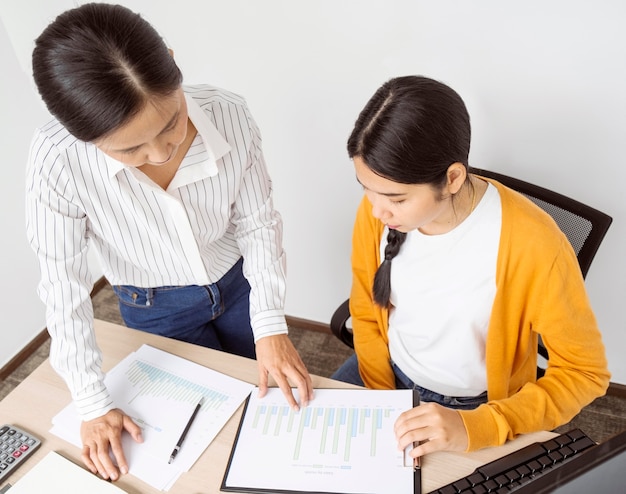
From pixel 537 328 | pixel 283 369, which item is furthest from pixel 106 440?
pixel 537 328

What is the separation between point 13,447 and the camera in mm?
979

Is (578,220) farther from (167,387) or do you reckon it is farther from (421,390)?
(167,387)

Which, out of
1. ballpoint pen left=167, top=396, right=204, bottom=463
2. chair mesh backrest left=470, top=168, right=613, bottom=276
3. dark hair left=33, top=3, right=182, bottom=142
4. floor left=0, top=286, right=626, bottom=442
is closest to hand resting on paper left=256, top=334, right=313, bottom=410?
ballpoint pen left=167, top=396, right=204, bottom=463

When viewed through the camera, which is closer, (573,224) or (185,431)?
(185,431)

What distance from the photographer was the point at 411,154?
33.6 inches

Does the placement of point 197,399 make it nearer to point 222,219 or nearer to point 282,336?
point 282,336

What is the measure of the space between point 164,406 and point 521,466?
0.65 m

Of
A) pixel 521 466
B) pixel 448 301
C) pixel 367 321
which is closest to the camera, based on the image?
pixel 521 466

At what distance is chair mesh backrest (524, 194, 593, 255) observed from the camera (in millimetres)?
1117

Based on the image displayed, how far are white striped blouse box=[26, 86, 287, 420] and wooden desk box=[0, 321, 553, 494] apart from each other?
0.09m

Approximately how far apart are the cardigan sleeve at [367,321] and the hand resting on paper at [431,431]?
1.05ft

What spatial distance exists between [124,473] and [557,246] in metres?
0.85

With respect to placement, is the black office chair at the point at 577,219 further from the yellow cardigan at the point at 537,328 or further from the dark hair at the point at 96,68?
the dark hair at the point at 96,68

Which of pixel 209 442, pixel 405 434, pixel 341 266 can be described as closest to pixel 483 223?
pixel 405 434
